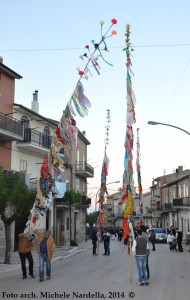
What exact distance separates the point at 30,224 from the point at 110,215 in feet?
362

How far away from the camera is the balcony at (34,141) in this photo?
28938 mm

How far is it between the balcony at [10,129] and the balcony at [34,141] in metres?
1.75

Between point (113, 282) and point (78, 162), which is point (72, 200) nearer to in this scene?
point (78, 162)

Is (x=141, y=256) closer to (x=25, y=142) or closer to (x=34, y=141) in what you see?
(x=25, y=142)

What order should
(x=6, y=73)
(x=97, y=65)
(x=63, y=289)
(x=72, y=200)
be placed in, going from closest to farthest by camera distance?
(x=63, y=289)
(x=97, y=65)
(x=6, y=73)
(x=72, y=200)

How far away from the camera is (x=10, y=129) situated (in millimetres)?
26156

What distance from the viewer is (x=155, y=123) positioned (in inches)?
894

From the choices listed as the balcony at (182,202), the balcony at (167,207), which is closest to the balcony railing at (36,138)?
the balcony at (182,202)

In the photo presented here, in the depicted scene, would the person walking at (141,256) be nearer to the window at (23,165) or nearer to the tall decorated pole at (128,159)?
the tall decorated pole at (128,159)

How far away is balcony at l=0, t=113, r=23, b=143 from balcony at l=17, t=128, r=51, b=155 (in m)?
Answer: 1.75

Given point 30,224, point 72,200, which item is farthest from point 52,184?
point 72,200

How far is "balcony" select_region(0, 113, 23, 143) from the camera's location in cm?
2555

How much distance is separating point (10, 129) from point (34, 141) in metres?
4.09

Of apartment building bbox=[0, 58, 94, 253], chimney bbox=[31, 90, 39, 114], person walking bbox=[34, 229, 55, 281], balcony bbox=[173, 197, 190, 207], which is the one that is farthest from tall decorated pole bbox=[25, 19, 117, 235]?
balcony bbox=[173, 197, 190, 207]
